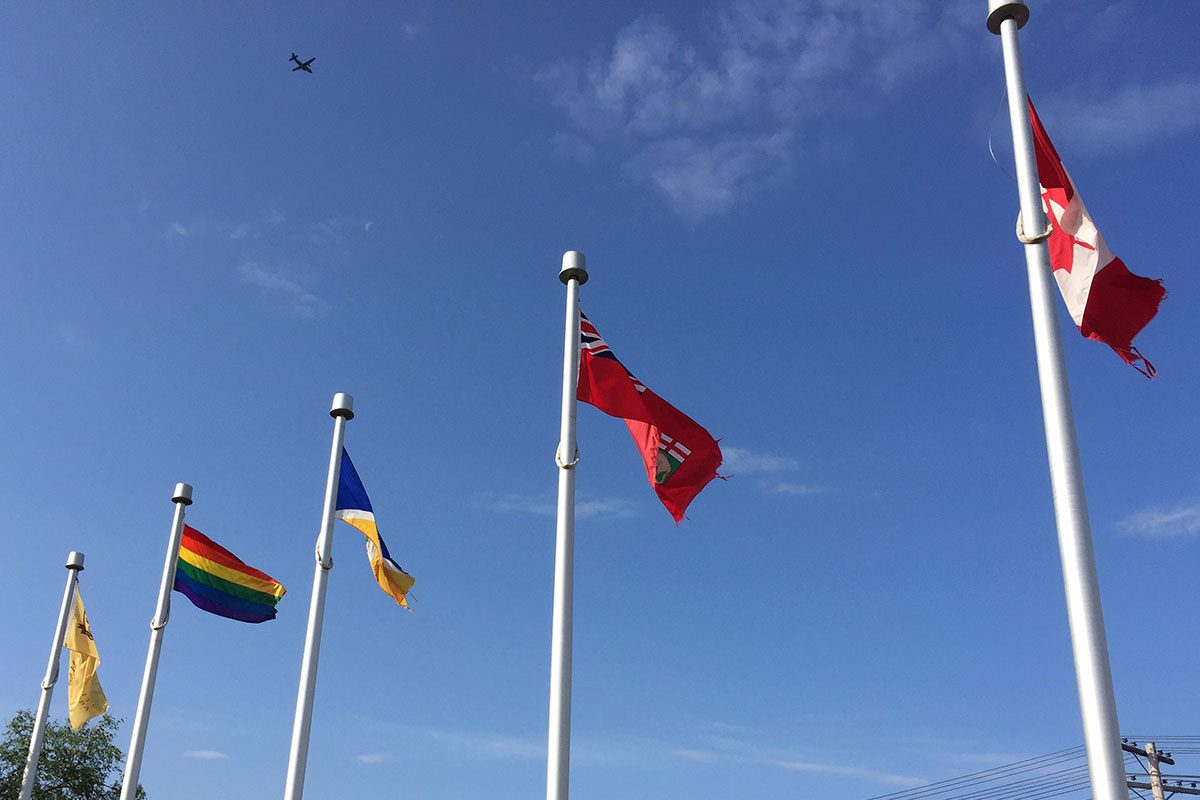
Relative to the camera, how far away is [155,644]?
66.6 ft

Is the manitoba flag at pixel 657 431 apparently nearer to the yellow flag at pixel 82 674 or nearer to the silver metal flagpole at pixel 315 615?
the silver metal flagpole at pixel 315 615

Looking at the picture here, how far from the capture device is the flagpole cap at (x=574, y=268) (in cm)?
1459

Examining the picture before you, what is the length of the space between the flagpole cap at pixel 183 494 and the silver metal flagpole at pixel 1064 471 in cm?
1770

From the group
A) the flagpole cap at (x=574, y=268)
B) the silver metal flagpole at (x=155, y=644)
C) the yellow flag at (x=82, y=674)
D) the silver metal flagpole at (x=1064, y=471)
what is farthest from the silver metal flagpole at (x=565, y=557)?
the yellow flag at (x=82, y=674)

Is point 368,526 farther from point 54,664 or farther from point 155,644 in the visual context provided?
point 54,664

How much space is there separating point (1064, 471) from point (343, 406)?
13514mm

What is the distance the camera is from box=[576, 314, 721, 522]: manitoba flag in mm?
13626

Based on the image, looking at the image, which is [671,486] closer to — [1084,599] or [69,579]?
[1084,599]

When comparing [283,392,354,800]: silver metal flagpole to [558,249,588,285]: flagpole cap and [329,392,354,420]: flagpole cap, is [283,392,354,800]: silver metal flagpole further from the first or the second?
[558,249,588,285]: flagpole cap

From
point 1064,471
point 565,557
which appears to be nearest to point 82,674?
point 565,557

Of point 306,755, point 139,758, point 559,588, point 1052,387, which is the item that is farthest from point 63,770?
point 1052,387

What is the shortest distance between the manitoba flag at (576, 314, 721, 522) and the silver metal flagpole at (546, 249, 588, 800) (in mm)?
323

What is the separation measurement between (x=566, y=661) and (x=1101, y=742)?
19.7 feet

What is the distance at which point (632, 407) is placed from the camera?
13945 mm
